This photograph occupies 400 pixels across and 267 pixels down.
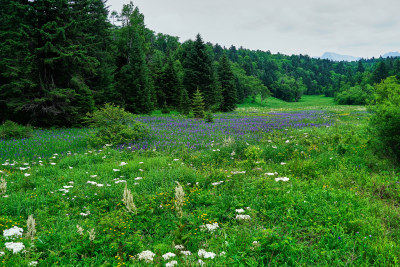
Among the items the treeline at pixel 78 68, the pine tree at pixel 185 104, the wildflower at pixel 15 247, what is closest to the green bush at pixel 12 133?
the treeline at pixel 78 68

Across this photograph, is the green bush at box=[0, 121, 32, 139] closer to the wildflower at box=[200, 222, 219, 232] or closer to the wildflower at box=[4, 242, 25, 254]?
the wildflower at box=[4, 242, 25, 254]

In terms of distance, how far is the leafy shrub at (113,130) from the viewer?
35.1 ft

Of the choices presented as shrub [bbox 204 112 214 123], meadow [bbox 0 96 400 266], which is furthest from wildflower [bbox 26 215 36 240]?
shrub [bbox 204 112 214 123]

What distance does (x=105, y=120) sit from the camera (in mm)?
11227

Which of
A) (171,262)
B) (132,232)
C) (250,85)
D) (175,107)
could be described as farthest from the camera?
(250,85)

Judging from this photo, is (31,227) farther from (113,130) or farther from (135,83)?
(135,83)

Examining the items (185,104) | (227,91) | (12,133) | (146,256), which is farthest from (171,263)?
(227,91)

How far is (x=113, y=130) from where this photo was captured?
1122 centimetres

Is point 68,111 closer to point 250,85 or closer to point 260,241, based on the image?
point 260,241

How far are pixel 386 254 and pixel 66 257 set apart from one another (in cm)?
420

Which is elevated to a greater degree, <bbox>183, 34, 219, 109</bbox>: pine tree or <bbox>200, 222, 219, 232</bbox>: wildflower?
<bbox>183, 34, 219, 109</bbox>: pine tree

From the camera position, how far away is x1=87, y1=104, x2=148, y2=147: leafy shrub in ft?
35.1

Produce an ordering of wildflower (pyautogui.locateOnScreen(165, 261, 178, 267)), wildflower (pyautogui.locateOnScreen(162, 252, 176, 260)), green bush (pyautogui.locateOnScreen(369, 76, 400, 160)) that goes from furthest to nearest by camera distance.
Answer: green bush (pyautogui.locateOnScreen(369, 76, 400, 160)) → wildflower (pyautogui.locateOnScreen(162, 252, 176, 260)) → wildflower (pyautogui.locateOnScreen(165, 261, 178, 267))

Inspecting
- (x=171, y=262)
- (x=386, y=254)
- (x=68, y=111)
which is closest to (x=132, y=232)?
(x=171, y=262)
